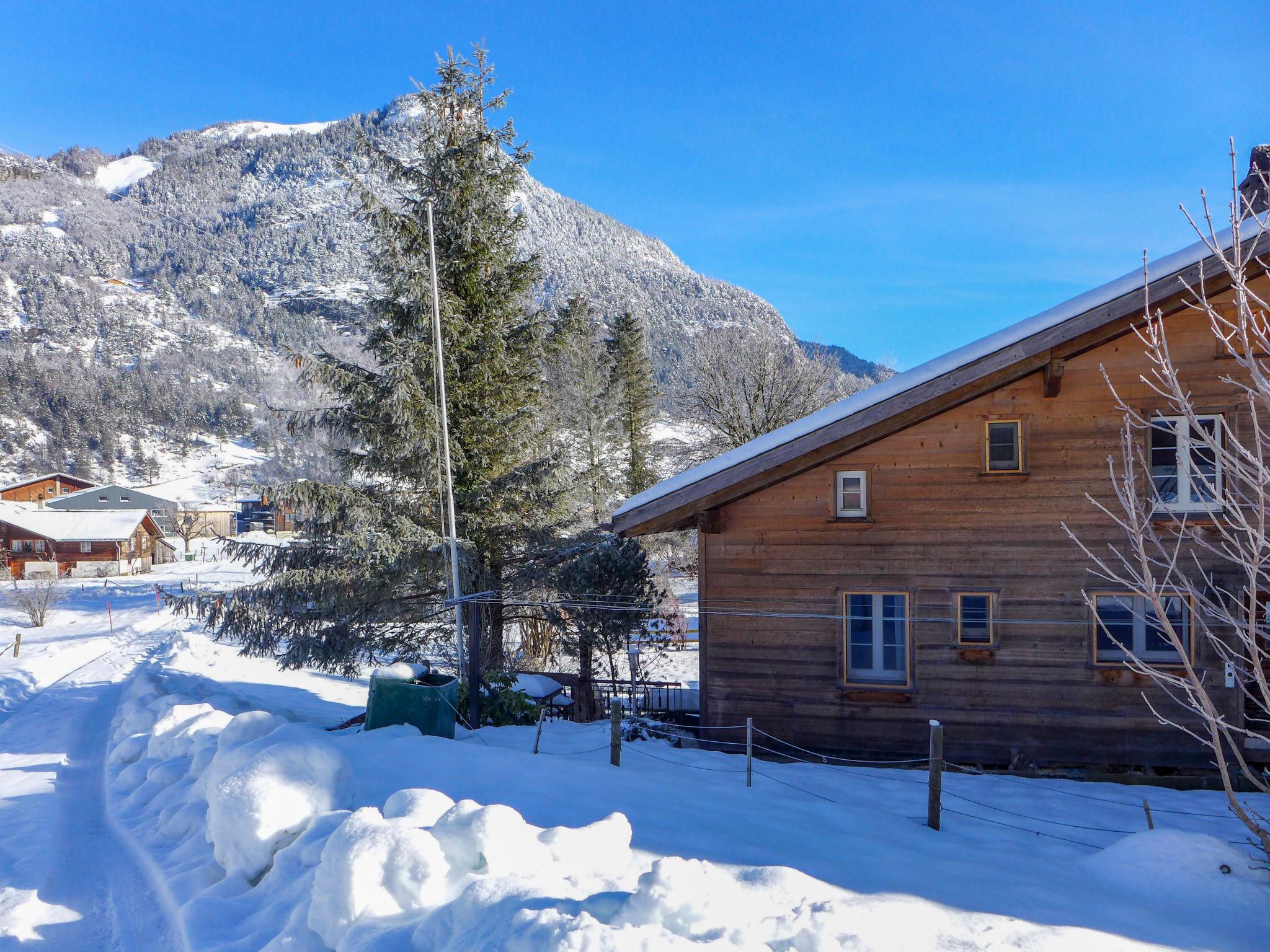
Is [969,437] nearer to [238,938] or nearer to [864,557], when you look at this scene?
[864,557]

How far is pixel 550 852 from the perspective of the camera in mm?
4539

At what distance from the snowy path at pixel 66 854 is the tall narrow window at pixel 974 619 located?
9563mm

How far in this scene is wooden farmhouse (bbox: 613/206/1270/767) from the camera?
33.3 feet

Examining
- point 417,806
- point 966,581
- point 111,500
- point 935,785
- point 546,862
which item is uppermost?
point 111,500

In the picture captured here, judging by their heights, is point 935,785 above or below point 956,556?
below

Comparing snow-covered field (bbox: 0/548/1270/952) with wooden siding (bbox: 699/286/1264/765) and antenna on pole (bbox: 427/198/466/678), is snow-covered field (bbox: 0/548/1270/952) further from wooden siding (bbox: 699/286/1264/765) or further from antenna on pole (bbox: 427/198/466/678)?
antenna on pole (bbox: 427/198/466/678)

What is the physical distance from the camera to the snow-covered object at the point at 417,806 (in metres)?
4.88

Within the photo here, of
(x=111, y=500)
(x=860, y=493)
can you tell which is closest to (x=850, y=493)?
(x=860, y=493)

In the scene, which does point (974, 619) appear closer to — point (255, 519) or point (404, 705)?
point (404, 705)

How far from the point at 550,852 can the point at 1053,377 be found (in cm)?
914

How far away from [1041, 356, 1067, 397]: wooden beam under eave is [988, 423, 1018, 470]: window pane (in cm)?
61

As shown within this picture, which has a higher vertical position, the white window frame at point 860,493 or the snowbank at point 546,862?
the white window frame at point 860,493

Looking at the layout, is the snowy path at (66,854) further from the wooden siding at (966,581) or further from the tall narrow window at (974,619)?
the tall narrow window at (974,619)

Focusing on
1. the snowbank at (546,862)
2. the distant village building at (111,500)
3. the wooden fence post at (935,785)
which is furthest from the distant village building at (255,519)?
the wooden fence post at (935,785)
